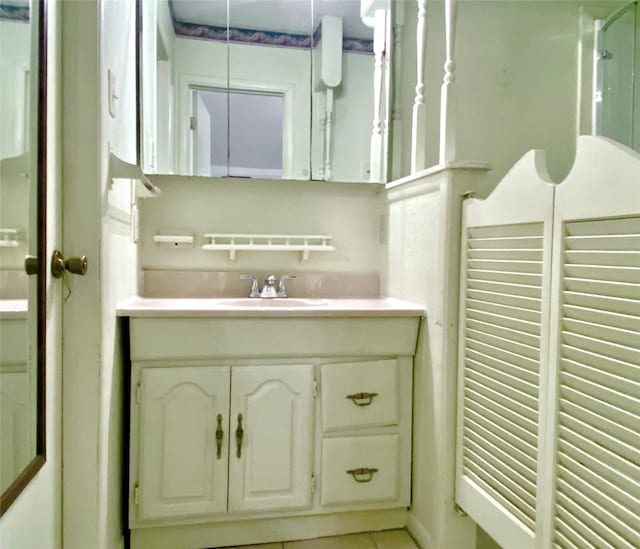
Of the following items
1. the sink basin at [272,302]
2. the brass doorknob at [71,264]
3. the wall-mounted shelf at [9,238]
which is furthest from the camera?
the sink basin at [272,302]

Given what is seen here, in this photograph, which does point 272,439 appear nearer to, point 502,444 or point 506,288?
point 502,444

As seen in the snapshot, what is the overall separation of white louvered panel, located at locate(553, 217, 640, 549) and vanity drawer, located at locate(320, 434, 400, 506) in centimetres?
69

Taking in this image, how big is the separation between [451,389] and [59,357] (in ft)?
3.59

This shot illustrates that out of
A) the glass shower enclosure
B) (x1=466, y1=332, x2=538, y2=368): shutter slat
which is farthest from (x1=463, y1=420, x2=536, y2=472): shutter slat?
the glass shower enclosure

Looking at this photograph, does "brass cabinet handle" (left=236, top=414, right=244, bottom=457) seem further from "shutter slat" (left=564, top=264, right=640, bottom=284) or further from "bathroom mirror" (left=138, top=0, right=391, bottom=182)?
"shutter slat" (left=564, top=264, right=640, bottom=284)

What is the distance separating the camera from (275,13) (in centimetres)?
202

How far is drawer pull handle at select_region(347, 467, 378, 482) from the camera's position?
1.68 metres

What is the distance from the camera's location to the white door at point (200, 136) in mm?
1958

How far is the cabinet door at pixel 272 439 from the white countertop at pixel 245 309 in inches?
7.8

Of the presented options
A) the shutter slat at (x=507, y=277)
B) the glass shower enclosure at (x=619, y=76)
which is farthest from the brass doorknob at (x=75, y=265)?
the glass shower enclosure at (x=619, y=76)

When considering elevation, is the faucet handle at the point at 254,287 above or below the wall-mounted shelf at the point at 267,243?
below

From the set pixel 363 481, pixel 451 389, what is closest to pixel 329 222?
pixel 451 389

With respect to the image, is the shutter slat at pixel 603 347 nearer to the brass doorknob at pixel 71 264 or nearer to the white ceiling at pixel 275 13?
the brass doorknob at pixel 71 264

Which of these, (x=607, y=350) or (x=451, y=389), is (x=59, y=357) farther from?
(x=607, y=350)
